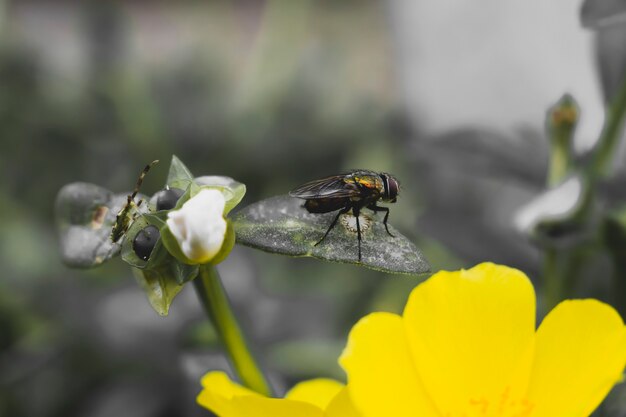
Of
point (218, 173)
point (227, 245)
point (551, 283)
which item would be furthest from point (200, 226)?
point (218, 173)

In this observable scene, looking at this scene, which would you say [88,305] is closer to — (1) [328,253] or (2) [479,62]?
(1) [328,253]

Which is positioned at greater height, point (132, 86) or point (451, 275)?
point (451, 275)

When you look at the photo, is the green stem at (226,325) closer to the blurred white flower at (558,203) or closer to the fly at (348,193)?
the fly at (348,193)

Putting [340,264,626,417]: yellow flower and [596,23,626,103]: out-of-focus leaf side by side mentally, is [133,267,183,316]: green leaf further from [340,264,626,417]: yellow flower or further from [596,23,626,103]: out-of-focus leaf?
[596,23,626,103]: out-of-focus leaf

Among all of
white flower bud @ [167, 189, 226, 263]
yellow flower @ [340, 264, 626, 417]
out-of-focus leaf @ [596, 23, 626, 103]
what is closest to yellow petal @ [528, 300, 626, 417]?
yellow flower @ [340, 264, 626, 417]

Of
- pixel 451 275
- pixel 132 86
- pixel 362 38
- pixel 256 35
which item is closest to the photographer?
pixel 451 275

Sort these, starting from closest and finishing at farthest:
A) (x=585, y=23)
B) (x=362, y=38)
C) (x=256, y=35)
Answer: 1. (x=585, y=23)
2. (x=362, y=38)
3. (x=256, y=35)

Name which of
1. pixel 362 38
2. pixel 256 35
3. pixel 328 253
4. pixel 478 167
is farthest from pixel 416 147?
pixel 256 35

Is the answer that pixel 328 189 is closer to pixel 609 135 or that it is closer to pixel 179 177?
pixel 179 177
